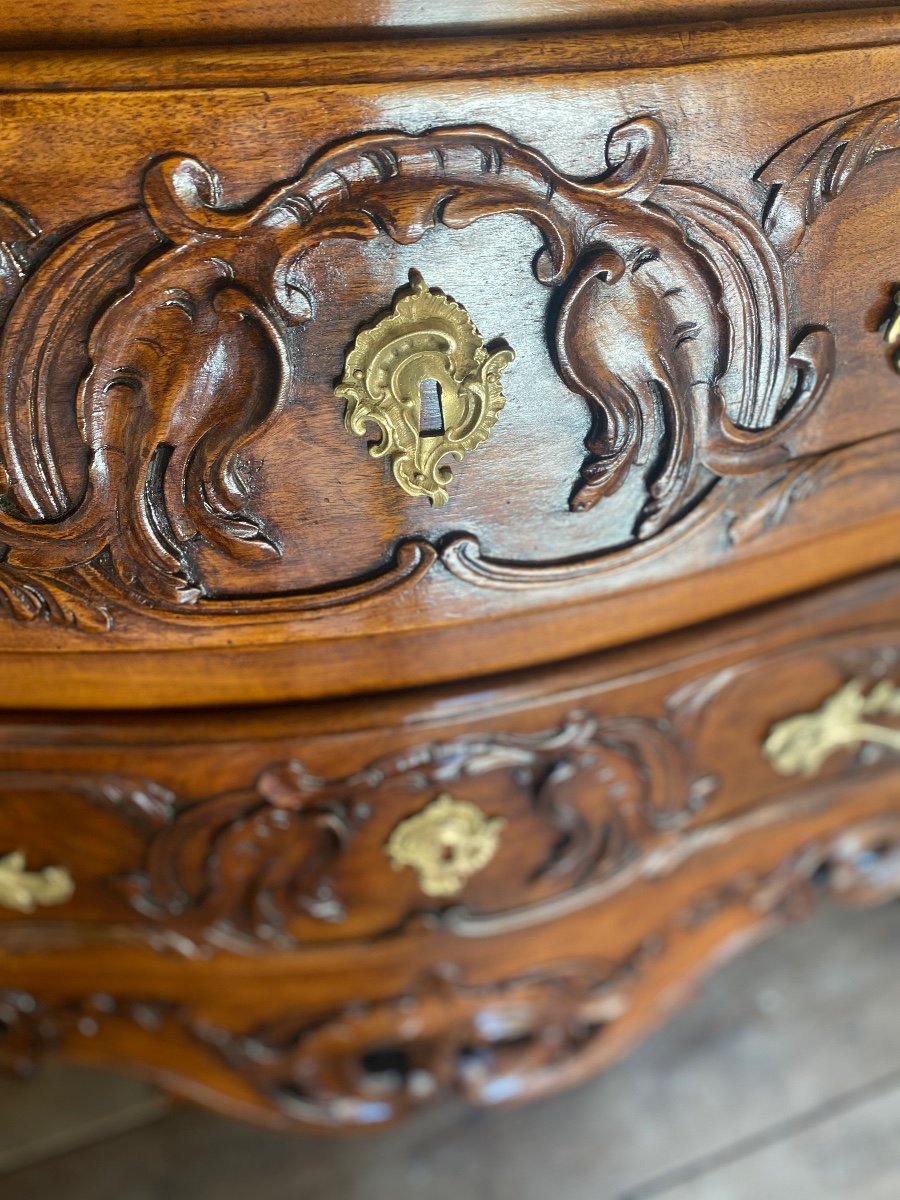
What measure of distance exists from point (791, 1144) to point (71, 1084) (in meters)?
0.48

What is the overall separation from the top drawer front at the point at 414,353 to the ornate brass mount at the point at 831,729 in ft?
0.44

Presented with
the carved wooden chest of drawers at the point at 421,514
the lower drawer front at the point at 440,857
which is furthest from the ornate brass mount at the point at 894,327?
the lower drawer front at the point at 440,857

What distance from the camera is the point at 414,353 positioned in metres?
0.35

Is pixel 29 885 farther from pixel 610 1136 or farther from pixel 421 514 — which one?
pixel 610 1136

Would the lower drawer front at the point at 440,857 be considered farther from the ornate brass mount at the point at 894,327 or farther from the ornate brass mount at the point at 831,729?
the ornate brass mount at the point at 894,327

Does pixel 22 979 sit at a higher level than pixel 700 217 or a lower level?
lower

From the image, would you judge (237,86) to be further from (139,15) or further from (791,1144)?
(791,1144)

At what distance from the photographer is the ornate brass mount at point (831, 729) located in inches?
21.3

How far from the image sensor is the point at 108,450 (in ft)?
1.16

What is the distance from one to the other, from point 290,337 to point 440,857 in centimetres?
26

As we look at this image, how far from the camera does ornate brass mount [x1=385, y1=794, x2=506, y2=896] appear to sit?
489 mm

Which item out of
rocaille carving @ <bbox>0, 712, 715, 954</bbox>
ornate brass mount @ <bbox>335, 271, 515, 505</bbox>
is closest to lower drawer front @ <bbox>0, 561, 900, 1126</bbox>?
rocaille carving @ <bbox>0, 712, 715, 954</bbox>

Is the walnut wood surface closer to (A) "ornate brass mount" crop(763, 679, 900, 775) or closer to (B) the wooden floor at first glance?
(A) "ornate brass mount" crop(763, 679, 900, 775)

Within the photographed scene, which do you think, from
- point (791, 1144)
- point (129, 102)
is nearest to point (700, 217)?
point (129, 102)
